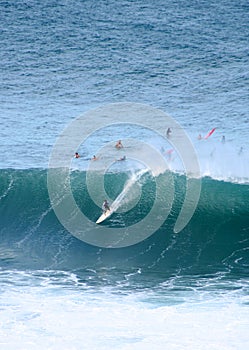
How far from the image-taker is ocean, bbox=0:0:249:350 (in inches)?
1280

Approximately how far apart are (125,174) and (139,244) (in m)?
8.31

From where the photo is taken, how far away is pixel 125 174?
1847 inches

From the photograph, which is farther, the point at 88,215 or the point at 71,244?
the point at 88,215

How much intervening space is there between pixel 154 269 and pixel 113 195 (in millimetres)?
8178

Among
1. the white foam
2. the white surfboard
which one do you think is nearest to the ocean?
the white foam

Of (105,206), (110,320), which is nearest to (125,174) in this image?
(105,206)

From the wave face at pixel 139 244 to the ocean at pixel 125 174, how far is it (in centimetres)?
10

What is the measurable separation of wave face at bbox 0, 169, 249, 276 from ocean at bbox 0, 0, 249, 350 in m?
0.10

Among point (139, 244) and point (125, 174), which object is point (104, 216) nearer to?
point (139, 244)

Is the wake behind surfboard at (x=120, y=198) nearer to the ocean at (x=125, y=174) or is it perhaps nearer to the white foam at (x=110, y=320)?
the ocean at (x=125, y=174)

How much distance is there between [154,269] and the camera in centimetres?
3694

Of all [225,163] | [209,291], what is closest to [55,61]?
[225,163]

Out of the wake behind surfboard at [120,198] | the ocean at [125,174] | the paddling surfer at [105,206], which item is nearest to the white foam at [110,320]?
the ocean at [125,174]

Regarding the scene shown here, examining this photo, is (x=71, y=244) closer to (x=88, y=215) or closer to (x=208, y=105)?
(x=88, y=215)
